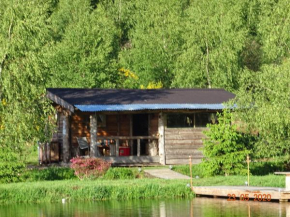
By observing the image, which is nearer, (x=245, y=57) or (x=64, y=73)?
(x=64, y=73)

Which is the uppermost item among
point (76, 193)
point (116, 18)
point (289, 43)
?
point (116, 18)

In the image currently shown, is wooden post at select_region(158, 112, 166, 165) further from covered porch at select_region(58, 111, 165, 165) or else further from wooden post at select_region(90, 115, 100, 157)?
wooden post at select_region(90, 115, 100, 157)

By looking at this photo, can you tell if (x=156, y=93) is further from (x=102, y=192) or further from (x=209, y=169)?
(x=102, y=192)

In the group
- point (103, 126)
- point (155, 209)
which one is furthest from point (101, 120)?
point (155, 209)

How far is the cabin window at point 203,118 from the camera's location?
39000 millimetres

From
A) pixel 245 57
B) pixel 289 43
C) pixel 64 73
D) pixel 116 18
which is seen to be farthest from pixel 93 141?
pixel 116 18

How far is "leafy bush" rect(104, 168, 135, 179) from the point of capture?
3344cm

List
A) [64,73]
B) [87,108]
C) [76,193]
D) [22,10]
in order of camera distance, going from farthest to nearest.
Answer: [64,73] → [87,108] → [22,10] → [76,193]

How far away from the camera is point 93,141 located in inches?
1437

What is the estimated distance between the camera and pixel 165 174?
33.6m

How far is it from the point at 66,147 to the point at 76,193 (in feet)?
30.4

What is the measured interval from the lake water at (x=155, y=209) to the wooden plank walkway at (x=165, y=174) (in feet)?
15.9

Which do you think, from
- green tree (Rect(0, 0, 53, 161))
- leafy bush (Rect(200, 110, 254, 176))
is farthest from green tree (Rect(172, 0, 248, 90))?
green tree (Rect(0, 0, 53, 161))

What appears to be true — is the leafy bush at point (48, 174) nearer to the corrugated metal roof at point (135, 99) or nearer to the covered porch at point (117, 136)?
the covered porch at point (117, 136)
